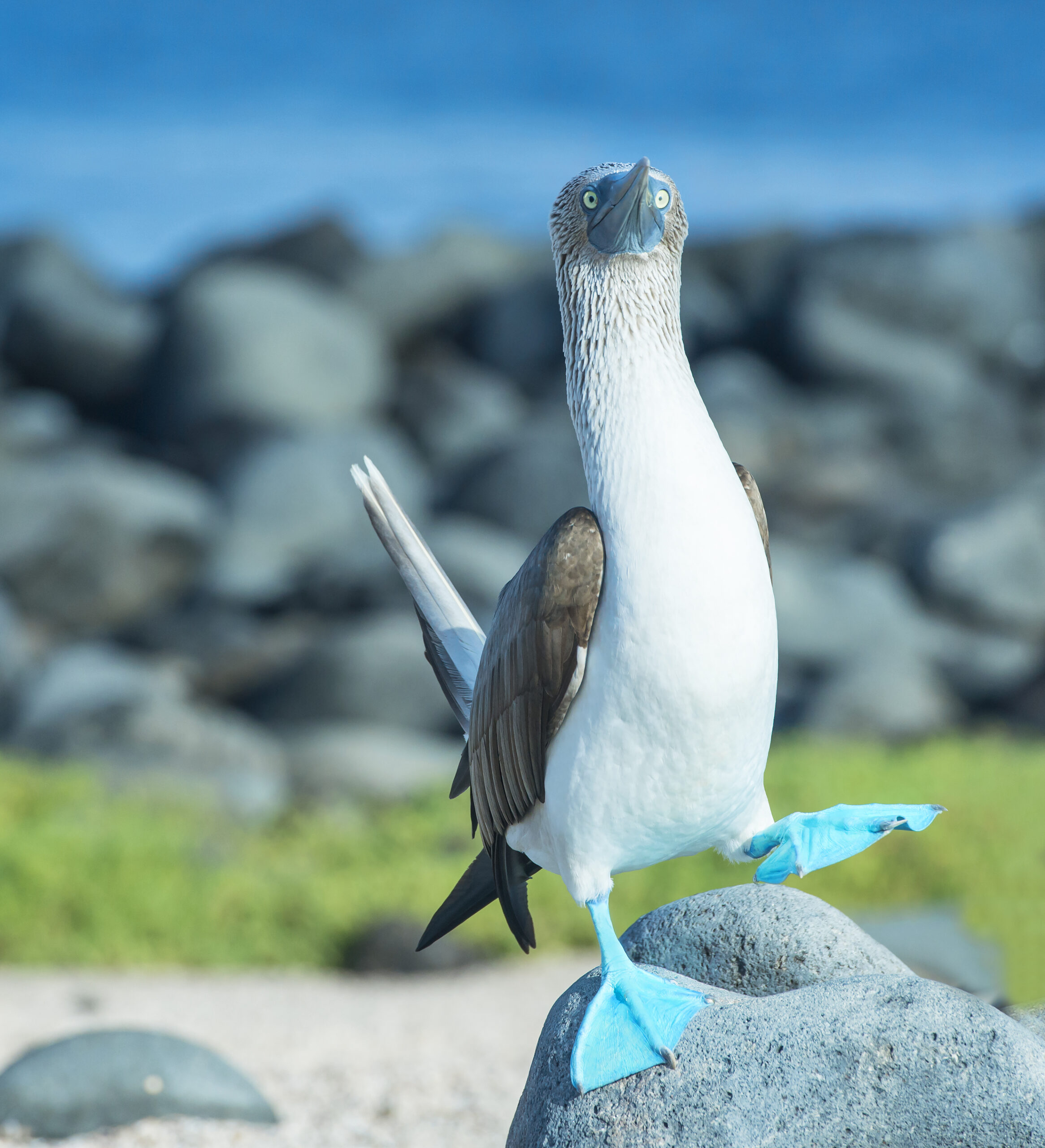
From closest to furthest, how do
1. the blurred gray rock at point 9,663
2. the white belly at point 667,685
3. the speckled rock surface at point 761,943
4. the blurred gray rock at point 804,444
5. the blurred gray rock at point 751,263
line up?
1. the white belly at point 667,685
2. the speckled rock surface at point 761,943
3. the blurred gray rock at point 9,663
4. the blurred gray rock at point 804,444
5. the blurred gray rock at point 751,263

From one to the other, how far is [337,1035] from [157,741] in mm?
3922

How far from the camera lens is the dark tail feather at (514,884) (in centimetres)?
272

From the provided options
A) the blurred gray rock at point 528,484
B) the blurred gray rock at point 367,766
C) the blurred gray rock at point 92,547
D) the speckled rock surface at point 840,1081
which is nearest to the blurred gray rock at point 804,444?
the blurred gray rock at point 528,484

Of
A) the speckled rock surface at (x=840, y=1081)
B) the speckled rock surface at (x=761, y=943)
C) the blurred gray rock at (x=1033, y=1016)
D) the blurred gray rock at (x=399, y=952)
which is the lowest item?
the speckled rock surface at (x=840, y=1081)

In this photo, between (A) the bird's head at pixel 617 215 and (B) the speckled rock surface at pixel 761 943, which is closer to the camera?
(A) the bird's head at pixel 617 215

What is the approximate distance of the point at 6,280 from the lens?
20.5 meters

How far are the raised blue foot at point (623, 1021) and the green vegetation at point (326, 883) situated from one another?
3.68 m

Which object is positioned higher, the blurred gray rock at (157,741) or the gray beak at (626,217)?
the blurred gray rock at (157,741)

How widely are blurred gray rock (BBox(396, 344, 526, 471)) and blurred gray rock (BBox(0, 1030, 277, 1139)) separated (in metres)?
12.6

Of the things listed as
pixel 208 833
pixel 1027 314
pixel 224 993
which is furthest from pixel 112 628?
pixel 1027 314

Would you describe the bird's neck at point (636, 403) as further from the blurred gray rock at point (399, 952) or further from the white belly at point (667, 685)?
the blurred gray rock at point (399, 952)

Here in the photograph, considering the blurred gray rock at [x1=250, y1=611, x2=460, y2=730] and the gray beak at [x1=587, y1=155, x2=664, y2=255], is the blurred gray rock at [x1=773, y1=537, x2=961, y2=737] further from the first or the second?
the gray beak at [x1=587, y1=155, x2=664, y2=255]

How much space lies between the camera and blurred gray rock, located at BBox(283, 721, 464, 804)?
8.81 meters

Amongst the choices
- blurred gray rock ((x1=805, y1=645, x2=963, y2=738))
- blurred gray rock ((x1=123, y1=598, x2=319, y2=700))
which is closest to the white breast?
blurred gray rock ((x1=805, y1=645, x2=963, y2=738))
